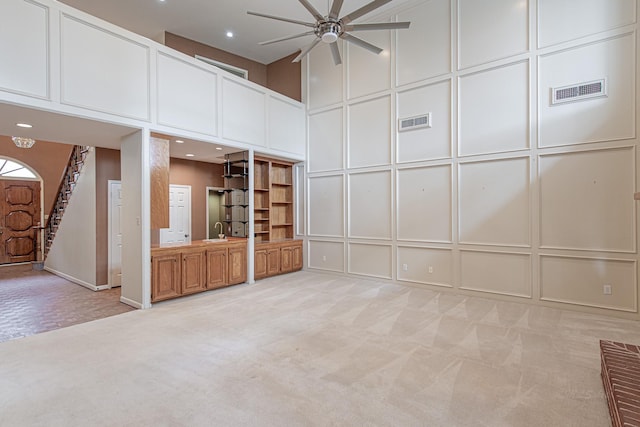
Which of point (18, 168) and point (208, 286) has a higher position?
point (18, 168)

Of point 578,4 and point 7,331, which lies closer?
point 7,331

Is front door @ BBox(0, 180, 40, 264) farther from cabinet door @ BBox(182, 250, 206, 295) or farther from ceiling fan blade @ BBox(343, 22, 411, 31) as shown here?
ceiling fan blade @ BBox(343, 22, 411, 31)

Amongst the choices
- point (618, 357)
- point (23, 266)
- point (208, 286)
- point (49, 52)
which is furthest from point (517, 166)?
point (23, 266)

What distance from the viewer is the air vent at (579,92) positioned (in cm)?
430

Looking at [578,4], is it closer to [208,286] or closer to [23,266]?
[208,286]

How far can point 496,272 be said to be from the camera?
201 inches

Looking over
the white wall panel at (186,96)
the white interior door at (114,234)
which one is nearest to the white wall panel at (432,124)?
the white wall panel at (186,96)

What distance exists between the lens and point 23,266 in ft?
28.0

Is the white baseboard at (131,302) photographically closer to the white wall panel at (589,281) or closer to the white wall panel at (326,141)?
the white wall panel at (326,141)

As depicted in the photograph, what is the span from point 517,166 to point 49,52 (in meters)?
6.26

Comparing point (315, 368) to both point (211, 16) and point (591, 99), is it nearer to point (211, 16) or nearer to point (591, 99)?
point (591, 99)

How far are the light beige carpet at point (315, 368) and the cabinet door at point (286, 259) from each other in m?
2.45

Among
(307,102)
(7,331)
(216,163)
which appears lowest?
(7,331)

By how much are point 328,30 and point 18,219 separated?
33.2 ft
